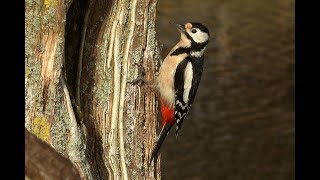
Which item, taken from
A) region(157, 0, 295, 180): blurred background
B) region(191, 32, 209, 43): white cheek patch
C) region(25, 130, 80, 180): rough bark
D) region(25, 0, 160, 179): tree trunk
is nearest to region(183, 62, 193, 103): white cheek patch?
region(191, 32, 209, 43): white cheek patch

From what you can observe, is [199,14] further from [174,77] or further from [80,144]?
[80,144]

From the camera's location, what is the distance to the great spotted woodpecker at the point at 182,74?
4898 mm

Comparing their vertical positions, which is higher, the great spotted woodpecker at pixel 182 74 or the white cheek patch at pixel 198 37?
the white cheek patch at pixel 198 37

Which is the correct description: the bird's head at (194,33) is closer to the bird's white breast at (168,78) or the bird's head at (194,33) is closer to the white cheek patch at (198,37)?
the white cheek patch at (198,37)

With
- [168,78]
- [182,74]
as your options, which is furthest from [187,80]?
[168,78]

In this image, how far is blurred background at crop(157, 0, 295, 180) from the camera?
359 inches

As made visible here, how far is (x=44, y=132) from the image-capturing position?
389cm

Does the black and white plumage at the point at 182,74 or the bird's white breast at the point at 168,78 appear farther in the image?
the black and white plumage at the point at 182,74

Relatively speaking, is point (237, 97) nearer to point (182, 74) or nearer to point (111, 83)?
point (182, 74)

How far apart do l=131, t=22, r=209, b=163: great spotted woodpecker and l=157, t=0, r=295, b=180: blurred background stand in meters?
3.67

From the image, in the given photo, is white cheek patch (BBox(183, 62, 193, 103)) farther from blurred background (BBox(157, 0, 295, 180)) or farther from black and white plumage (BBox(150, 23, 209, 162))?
blurred background (BBox(157, 0, 295, 180))

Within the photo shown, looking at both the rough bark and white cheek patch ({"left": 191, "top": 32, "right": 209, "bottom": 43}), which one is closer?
the rough bark

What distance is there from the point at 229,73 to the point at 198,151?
1474 millimetres

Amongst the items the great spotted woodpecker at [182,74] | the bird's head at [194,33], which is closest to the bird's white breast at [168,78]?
the great spotted woodpecker at [182,74]
